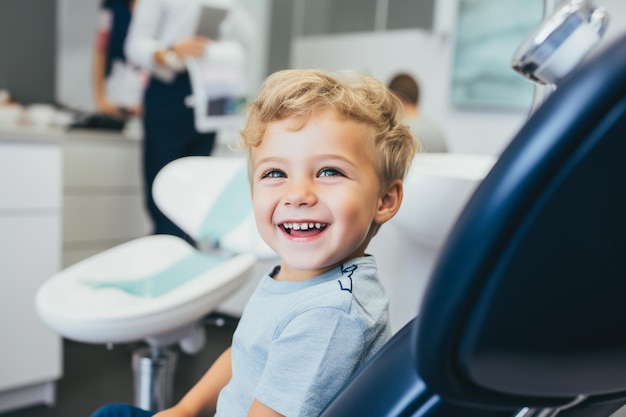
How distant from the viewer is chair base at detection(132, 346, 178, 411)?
1.30 meters

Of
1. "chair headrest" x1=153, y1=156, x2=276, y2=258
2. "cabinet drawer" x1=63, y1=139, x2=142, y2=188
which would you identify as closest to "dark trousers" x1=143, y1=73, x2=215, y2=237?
"cabinet drawer" x1=63, y1=139, x2=142, y2=188

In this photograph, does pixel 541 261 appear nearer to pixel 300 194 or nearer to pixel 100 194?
pixel 300 194

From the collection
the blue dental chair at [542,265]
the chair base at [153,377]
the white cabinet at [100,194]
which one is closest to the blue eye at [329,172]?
the blue dental chair at [542,265]

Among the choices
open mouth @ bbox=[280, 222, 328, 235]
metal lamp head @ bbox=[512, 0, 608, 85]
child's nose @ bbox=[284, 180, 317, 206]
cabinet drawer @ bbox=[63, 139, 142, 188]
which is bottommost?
cabinet drawer @ bbox=[63, 139, 142, 188]

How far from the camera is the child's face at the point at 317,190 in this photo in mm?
675

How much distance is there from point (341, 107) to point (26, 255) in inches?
64.1

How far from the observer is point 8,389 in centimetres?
205

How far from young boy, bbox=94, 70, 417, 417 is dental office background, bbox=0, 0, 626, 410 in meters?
0.59

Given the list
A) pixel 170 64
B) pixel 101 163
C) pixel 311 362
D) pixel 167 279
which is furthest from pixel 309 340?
pixel 101 163

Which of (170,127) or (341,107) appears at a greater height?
(341,107)

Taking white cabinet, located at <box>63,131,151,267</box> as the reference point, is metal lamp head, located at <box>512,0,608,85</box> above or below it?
above

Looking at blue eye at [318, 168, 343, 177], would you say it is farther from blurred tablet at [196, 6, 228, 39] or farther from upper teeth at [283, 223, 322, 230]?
blurred tablet at [196, 6, 228, 39]

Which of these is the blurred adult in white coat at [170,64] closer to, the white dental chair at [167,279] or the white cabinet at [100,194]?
the white cabinet at [100,194]

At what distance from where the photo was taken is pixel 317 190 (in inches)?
26.6
